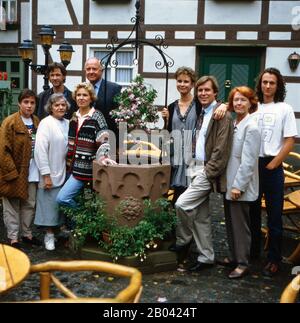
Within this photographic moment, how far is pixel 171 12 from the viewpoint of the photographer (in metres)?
10.2

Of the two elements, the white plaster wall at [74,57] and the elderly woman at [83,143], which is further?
the white plaster wall at [74,57]

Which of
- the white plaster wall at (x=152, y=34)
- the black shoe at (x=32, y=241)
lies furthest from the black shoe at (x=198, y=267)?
the white plaster wall at (x=152, y=34)

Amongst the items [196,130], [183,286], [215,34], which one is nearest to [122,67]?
[215,34]

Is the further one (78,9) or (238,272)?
(78,9)

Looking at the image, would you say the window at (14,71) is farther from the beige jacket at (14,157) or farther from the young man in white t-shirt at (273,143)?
the young man in white t-shirt at (273,143)

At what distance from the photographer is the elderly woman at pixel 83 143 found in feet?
13.1

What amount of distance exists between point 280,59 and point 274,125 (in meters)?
6.86

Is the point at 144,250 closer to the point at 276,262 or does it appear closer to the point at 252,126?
the point at 276,262

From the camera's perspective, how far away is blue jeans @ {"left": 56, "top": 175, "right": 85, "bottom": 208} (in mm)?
4086

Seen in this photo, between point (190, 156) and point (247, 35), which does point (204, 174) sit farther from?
point (247, 35)

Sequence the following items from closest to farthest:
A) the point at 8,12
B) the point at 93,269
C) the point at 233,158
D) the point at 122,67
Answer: the point at 93,269 → the point at 233,158 → the point at 122,67 → the point at 8,12

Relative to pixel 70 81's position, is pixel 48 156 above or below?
below

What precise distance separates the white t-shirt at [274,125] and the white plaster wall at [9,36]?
11984mm
